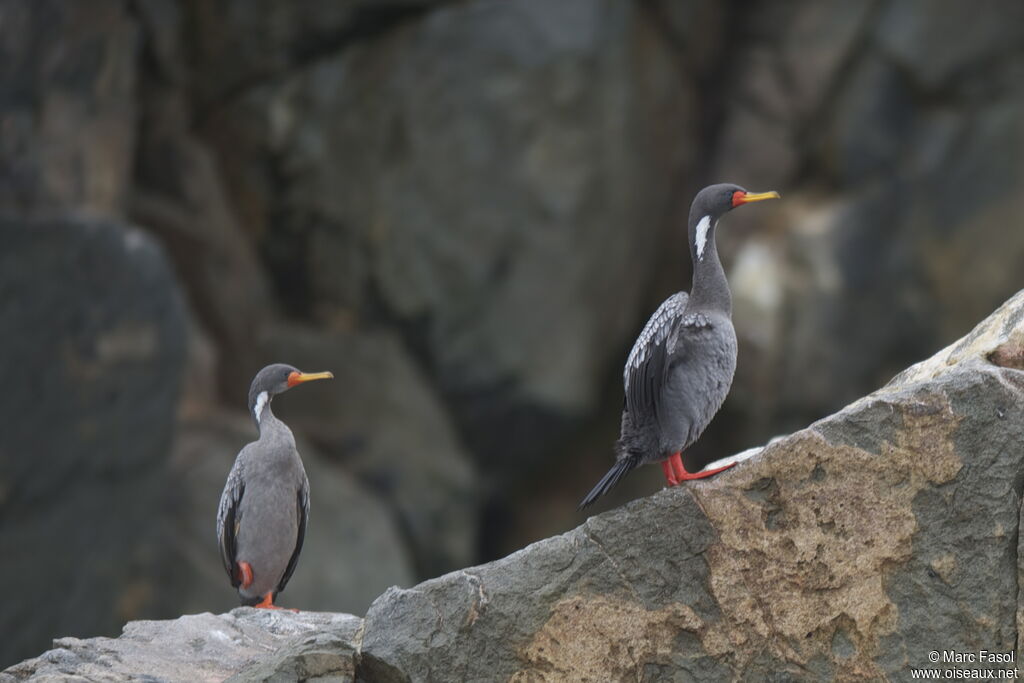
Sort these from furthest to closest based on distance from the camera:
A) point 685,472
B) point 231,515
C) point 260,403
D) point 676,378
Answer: point 260,403 < point 231,515 < point 676,378 < point 685,472

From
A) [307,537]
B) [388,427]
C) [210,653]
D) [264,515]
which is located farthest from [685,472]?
[388,427]

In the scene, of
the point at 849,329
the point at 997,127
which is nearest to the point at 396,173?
the point at 849,329

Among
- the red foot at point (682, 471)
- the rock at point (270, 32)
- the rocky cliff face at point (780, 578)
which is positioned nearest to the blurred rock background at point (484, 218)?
the rock at point (270, 32)

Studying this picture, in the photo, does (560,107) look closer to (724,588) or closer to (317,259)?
(317,259)

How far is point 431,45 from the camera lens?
13.2 metres

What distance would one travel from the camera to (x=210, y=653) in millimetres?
5262

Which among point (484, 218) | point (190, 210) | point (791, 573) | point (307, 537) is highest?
point (190, 210)

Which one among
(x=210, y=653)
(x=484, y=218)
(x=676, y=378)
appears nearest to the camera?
(x=676, y=378)

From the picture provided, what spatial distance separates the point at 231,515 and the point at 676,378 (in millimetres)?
3166

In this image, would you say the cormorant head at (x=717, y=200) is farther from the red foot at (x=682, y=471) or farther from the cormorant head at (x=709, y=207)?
the red foot at (x=682, y=471)

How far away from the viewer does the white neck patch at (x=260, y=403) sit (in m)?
7.51

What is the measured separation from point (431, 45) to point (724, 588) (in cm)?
966

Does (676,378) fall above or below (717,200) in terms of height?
below

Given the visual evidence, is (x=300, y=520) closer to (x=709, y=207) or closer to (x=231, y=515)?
(x=231, y=515)
